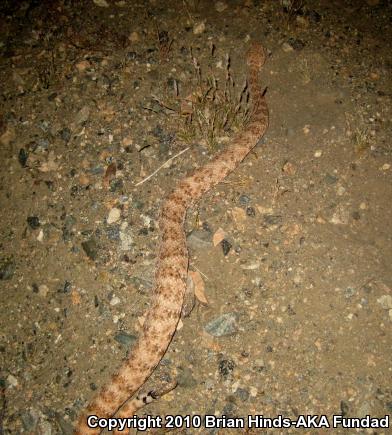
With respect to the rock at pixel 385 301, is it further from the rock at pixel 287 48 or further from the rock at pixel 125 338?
the rock at pixel 287 48

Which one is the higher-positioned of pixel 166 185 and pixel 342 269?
pixel 166 185

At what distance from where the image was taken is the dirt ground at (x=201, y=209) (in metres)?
→ 3.77

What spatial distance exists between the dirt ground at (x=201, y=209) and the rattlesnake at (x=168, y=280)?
0.18m

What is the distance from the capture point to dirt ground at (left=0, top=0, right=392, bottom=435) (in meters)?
3.77

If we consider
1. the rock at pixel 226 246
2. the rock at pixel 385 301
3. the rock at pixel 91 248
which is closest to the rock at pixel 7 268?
the rock at pixel 91 248

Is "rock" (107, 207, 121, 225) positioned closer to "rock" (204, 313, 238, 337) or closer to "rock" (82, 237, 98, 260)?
"rock" (82, 237, 98, 260)

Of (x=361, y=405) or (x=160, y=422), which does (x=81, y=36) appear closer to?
(x=160, y=422)

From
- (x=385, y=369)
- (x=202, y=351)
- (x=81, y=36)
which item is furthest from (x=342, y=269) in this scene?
(x=81, y=36)

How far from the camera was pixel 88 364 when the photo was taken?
12.8ft

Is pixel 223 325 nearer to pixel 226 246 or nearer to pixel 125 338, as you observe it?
pixel 226 246

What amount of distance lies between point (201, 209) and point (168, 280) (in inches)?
40.3

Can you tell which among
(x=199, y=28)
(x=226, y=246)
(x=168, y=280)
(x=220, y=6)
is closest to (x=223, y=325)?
(x=168, y=280)

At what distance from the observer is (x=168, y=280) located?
155 inches

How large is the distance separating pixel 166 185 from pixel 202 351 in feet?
6.71
